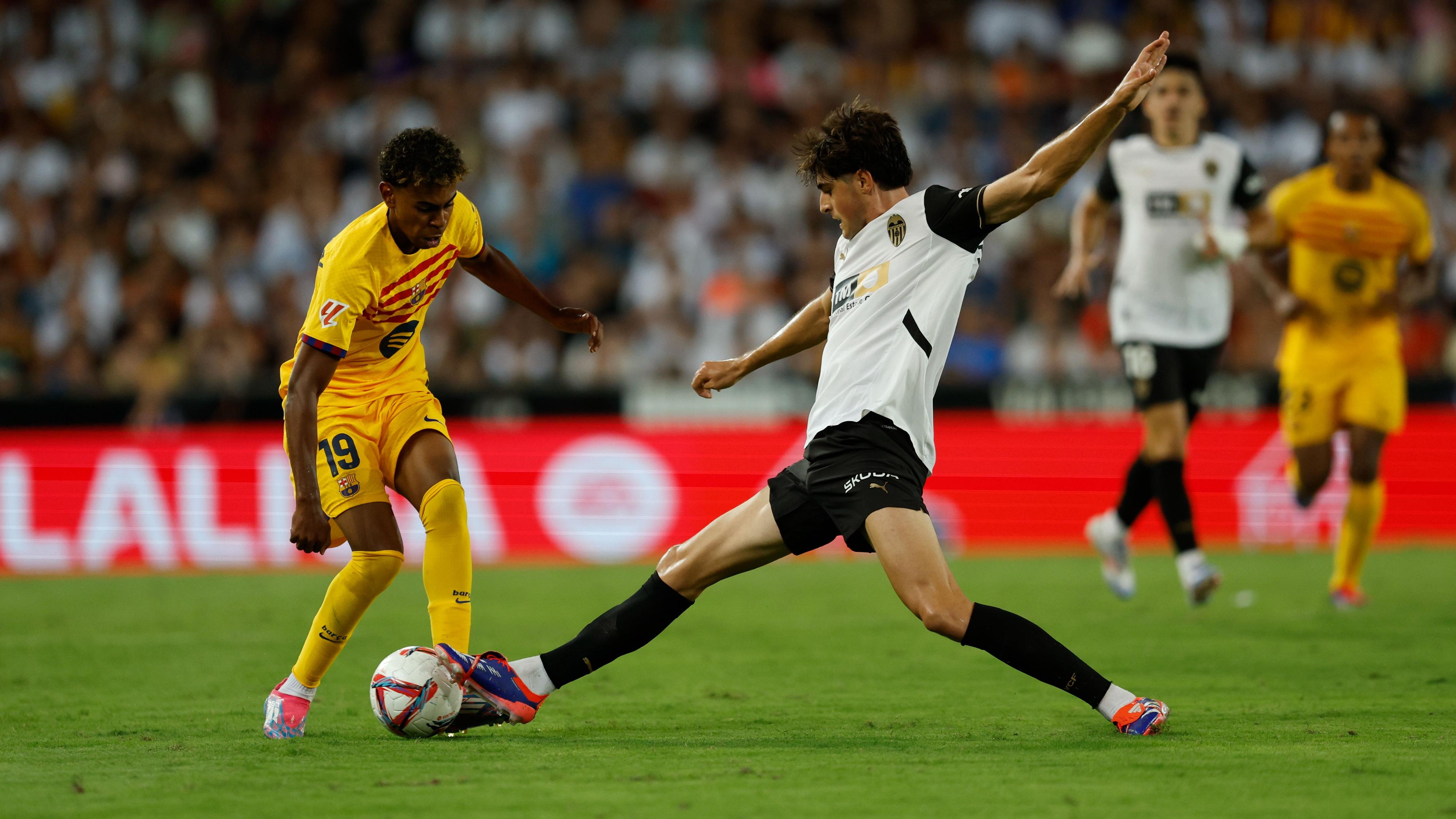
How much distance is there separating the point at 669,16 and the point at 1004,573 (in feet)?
30.5

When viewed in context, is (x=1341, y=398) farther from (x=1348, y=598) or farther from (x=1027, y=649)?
(x=1027, y=649)

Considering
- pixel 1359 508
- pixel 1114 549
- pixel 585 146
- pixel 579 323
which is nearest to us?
pixel 579 323

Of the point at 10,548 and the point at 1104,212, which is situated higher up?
the point at 1104,212

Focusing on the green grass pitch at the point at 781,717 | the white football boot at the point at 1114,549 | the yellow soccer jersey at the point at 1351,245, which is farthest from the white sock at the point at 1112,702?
the yellow soccer jersey at the point at 1351,245

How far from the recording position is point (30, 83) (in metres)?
16.7

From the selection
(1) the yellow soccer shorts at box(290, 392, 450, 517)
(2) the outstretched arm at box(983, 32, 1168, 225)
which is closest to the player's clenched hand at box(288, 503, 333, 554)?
(1) the yellow soccer shorts at box(290, 392, 450, 517)

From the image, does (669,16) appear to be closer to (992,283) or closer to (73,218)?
(992,283)

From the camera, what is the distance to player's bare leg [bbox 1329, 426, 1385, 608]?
8.38m

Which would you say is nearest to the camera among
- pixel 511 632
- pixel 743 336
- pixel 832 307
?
pixel 832 307

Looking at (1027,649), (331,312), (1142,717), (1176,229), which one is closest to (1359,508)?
(1176,229)

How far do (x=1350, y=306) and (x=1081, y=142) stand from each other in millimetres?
4759

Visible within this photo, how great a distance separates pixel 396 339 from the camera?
5551 millimetres

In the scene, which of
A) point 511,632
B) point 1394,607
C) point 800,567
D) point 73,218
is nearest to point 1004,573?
point 800,567

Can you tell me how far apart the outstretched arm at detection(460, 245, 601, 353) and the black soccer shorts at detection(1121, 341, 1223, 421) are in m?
3.50
